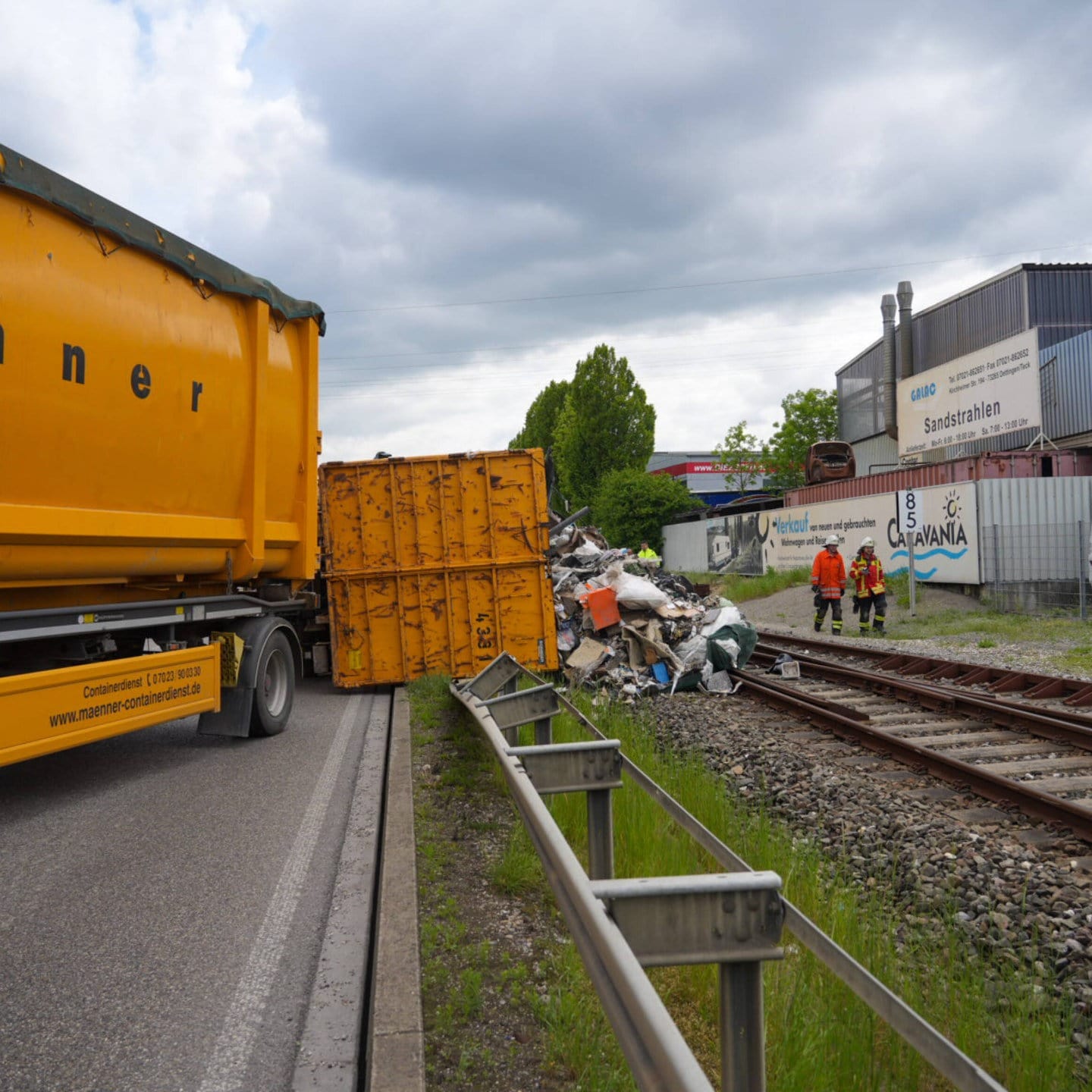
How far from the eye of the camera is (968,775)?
22.8ft

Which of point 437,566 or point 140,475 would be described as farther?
point 437,566

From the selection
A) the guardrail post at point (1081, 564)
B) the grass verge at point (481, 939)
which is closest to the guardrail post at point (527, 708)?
the grass verge at point (481, 939)

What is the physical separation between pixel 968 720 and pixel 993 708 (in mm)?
277

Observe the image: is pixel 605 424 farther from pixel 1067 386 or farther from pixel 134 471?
pixel 134 471

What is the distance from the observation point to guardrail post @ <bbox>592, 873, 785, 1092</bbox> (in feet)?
7.88

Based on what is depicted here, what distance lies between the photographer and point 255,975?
3879 millimetres

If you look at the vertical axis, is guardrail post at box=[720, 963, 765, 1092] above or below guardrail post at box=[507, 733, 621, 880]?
below

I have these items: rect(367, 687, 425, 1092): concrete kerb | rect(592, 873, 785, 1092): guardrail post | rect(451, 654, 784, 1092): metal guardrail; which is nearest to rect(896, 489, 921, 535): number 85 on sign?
rect(367, 687, 425, 1092): concrete kerb

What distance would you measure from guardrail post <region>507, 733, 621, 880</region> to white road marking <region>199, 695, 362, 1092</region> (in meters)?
1.26

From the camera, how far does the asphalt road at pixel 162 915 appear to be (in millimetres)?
3262

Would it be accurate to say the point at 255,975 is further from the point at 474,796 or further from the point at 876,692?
the point at 876,692

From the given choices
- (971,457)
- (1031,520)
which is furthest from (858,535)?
(1031,520)

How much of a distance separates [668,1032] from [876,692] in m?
10.5

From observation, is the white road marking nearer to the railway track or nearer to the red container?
the railway track
